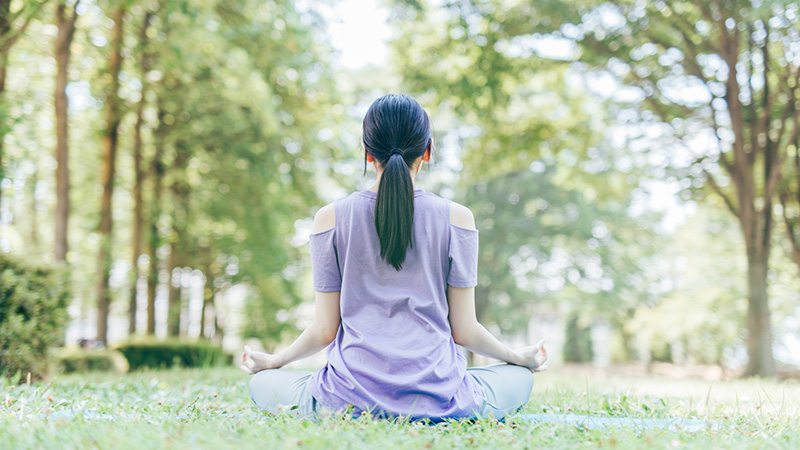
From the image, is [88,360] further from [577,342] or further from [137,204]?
[577,342]

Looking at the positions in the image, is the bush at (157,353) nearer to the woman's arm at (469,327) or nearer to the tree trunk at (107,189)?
the tree trunk at (107,189)

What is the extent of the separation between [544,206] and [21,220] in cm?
1868

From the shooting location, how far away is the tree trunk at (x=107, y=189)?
10.6 m

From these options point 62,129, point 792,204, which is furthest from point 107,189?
point 792,204

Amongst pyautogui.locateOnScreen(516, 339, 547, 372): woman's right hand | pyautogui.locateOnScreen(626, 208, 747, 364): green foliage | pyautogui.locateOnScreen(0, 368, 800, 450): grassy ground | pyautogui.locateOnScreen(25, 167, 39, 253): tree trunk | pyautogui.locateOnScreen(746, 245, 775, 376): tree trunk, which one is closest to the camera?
pyautogui.locateOnScreen(0, 368, 800, 450): grassy ground

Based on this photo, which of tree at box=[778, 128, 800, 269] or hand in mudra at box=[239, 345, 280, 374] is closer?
hand in mudra at box=[239, 345, 280, 374]

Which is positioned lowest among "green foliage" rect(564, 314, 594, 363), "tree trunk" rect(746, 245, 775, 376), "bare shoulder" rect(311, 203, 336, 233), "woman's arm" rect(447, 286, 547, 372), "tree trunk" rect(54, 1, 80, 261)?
"green foliage" rect(564, 314, 594, 363)

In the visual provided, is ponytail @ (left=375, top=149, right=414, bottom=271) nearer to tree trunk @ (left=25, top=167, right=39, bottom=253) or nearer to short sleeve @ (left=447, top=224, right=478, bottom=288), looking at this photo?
short sleeve @ (left=447, top=224, right=478, bottom=288)

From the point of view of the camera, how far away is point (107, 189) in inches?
428

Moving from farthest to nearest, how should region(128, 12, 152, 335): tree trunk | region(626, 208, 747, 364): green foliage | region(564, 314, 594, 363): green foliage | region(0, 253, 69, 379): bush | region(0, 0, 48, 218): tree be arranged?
region(564, 314, 594, 363): green foliage → region(626, 208, 747, 364): green foliage → region(128, 12, 152, 335): tree trunk → region(0, 0, 48, 218): tree → region(0, 253, 69, 379): bush

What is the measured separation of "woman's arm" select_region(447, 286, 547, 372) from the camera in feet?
8.32

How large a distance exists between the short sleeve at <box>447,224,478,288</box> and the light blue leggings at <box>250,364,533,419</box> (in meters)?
0.47

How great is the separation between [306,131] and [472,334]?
9.51m

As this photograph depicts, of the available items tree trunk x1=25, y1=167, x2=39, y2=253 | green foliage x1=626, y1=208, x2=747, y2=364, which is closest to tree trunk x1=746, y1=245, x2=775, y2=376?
green foliage x1=626, y1=208, x2=747, y2=364
